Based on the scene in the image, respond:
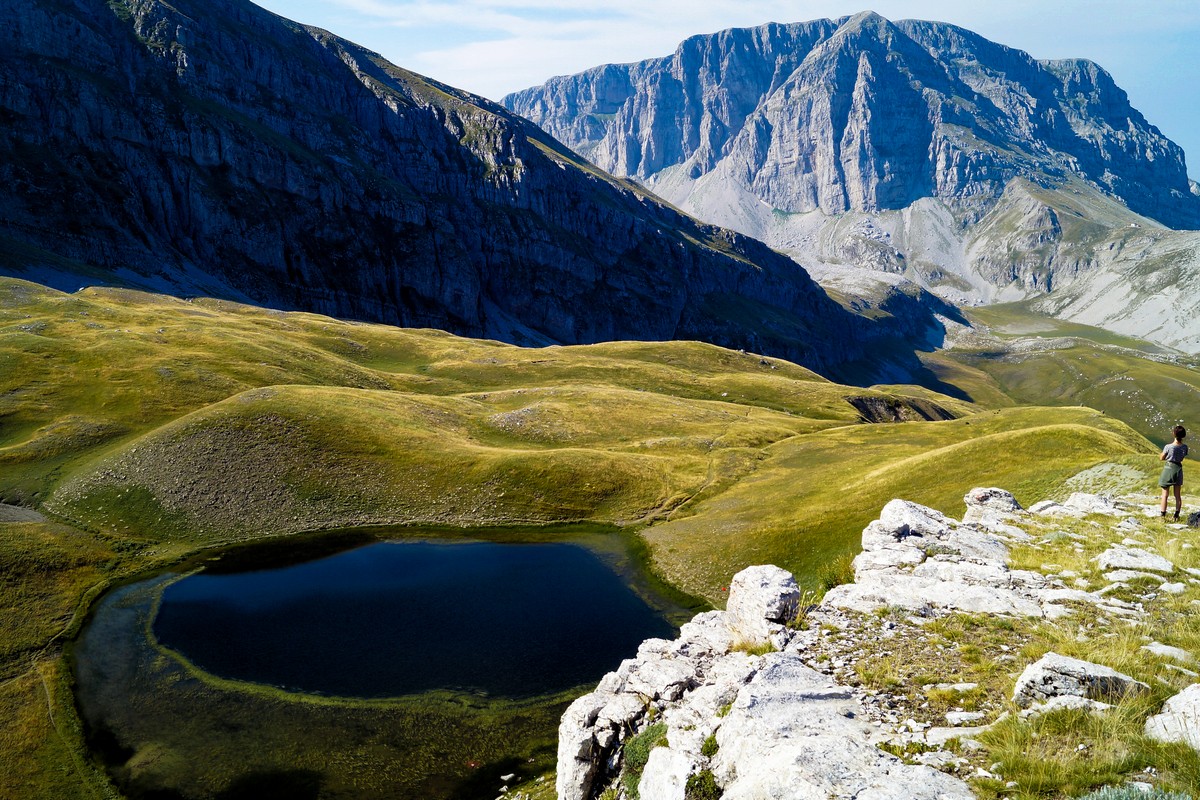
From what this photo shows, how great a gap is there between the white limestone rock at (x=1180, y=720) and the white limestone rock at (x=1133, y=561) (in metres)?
11.6

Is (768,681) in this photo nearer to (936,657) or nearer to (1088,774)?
(936,657)

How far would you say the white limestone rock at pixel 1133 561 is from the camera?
2211 centimetres

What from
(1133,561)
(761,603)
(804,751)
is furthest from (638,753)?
(1133,561)

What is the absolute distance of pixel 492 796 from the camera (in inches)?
1309

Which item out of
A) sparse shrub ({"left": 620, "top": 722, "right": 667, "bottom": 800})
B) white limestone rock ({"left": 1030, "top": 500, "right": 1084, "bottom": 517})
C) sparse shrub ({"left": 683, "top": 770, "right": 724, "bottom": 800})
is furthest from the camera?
white limestone rock ({"left": 1030, "top": 500, "right": 1084, "bottom": 517})

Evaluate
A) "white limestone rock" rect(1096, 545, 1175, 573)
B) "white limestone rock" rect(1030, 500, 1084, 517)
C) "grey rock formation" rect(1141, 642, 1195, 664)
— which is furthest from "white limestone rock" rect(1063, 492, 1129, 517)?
"grey rock formation" rect(1141, 642, 1195, 664)

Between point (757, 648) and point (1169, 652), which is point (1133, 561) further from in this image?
point (757, 648)

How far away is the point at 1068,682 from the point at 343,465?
264 feet

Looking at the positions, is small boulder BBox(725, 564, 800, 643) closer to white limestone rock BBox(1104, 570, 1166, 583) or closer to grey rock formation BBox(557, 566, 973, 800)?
grey rock formation BBox(557, 566, 973, 800)

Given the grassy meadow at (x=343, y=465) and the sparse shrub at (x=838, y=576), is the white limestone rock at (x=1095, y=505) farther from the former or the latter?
the grassy meadow at (x=343, y=465)

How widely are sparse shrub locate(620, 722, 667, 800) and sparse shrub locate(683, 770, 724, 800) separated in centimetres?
303

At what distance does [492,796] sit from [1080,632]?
92.6ft

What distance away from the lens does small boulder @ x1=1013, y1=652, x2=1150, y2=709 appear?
13516 millimetres

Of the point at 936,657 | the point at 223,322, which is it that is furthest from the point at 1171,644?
the point at 223,322
